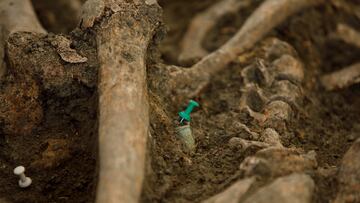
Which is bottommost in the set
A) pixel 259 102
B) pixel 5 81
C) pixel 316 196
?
pixel 316 196

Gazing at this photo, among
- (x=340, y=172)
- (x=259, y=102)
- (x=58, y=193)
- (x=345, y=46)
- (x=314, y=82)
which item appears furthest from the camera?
(x=345, y=46)

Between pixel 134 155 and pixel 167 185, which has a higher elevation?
pixel 134 155

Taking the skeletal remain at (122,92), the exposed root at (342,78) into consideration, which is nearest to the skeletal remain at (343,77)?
the exposed root at (342,78)

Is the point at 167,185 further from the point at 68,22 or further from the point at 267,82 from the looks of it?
the point at 68,22

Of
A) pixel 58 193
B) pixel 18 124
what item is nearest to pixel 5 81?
pixel 18 124

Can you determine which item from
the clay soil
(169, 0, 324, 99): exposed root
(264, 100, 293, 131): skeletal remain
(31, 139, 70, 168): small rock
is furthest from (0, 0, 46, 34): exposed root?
(264, 100, 293, 131): skeletal remain

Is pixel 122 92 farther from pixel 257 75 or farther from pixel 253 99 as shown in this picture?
pixel 257 75

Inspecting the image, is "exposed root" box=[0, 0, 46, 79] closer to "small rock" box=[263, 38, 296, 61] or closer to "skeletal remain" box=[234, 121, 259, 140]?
"skeletal remain" box=[234, 121, 259, 140]

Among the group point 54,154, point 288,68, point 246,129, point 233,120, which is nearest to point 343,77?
point 288,68
